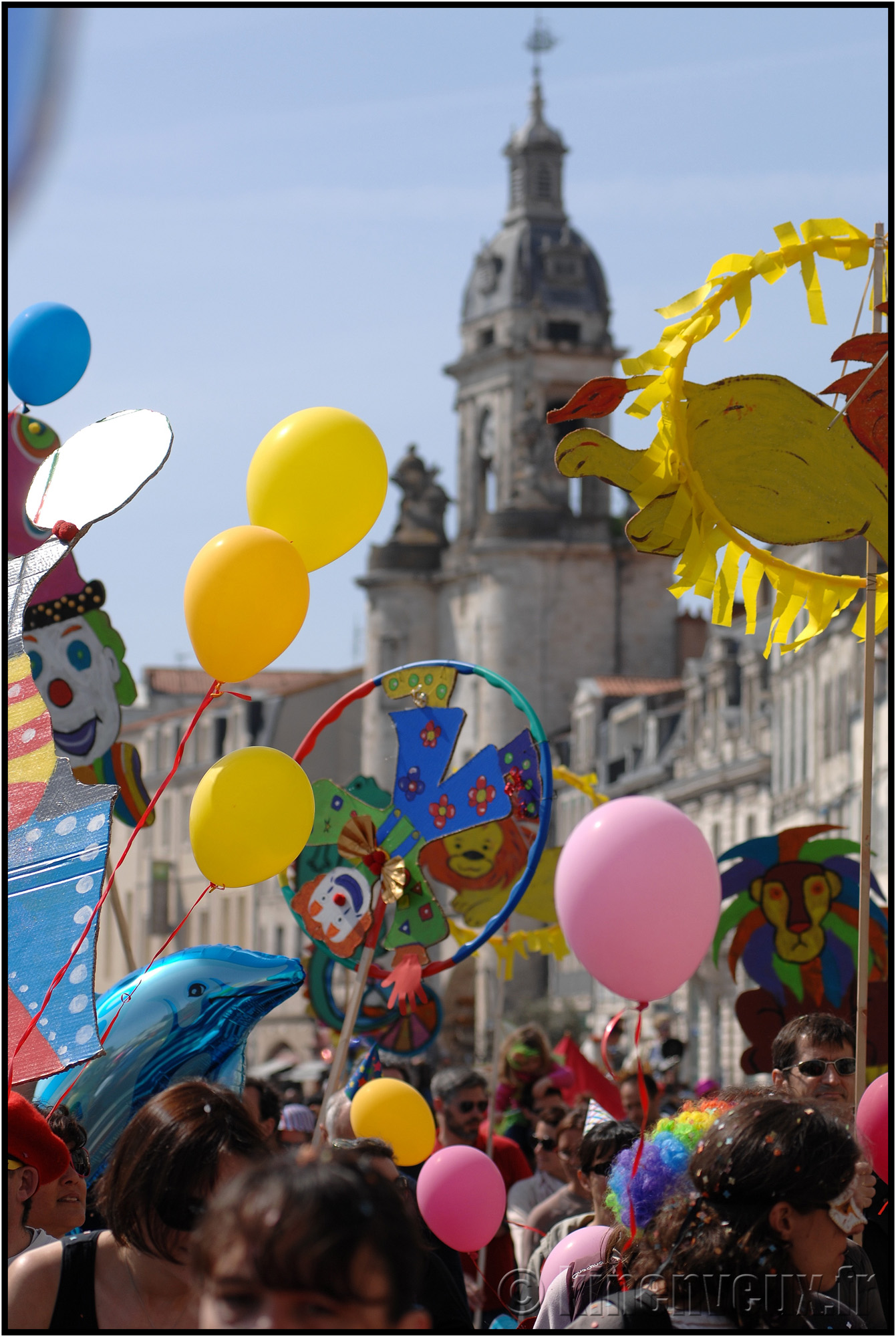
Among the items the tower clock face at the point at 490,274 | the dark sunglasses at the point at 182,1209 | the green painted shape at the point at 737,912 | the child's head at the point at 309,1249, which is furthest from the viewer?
the tower clock face at the point at 490,274

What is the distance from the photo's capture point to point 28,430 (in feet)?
25.1

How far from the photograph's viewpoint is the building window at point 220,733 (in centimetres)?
7975

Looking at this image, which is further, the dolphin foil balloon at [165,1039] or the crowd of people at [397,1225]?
the dolphin foil balloon at [165,1039]

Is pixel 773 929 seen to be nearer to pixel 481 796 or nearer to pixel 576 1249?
pixel 481 796

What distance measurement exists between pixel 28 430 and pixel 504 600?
62.7 meters

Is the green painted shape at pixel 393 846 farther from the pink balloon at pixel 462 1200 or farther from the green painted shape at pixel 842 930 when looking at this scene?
the green painted shape at pixel 842 930

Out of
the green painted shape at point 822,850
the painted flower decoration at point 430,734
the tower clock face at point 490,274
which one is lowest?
the green painted shape at point 822,850

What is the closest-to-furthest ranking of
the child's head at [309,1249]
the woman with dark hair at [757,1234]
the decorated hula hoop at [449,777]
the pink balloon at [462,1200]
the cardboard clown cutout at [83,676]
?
the child's head at [309,1249] < the woman with dark hair at [757,1234] < the pink balloon at [462,1200] < the decorated hula hoop at [449,777] < the cardboard clown cutout at [83,676]

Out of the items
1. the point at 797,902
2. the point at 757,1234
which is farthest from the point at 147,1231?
the point at 797,902

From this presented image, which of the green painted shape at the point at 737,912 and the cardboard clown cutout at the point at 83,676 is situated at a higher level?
the cardboard clown cutout at the point at 83,676

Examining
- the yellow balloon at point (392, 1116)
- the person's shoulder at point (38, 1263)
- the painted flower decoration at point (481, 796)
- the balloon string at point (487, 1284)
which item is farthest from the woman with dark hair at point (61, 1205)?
the painted flower decoration at point (481, 796)

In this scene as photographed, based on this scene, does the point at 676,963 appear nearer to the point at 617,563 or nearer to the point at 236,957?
the point at 236,957

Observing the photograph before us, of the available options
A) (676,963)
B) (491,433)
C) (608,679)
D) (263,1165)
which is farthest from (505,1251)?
(491,433)

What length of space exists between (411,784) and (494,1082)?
6.94 ft
